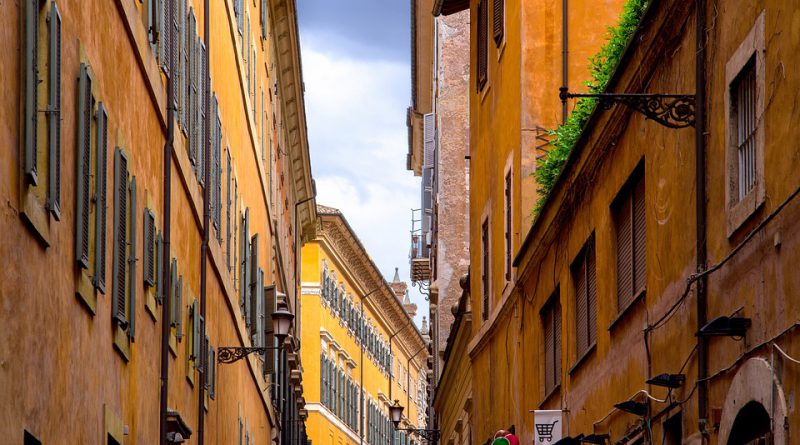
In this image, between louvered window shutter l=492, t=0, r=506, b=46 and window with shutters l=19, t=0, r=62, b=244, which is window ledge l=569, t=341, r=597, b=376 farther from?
louvered window shutter l=492, t=0, r=506, b=46

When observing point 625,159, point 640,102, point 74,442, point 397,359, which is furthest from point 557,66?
point 397,359

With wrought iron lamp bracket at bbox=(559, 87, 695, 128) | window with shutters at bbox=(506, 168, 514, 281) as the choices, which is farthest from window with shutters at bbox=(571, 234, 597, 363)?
window with shutters at bbox=(506, 168, 514, 281)

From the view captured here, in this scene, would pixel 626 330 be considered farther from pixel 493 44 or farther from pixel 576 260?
pixel 493 44

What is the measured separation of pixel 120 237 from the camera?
14695 millimetres

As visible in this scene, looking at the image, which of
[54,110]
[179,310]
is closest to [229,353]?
[179,310]

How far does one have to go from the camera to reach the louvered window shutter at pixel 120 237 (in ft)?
47.3

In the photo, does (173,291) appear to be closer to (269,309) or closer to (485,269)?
(485,269)

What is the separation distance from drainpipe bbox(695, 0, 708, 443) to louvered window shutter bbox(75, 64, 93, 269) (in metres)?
4.54

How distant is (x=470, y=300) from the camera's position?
30.5 meters

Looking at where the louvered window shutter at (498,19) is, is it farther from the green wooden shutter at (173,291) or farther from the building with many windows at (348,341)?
the building with many windows at (348,341)

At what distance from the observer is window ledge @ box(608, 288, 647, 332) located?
48.8 feet

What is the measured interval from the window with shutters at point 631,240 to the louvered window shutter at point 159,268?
15.6ft

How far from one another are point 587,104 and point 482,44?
895 centimetres

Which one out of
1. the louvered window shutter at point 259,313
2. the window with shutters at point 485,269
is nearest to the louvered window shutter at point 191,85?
the window with shutters at point 485,269
